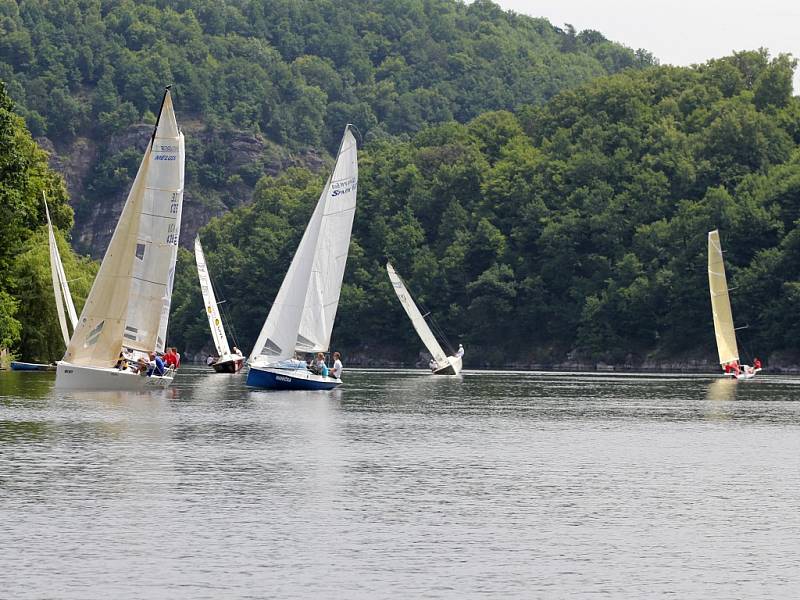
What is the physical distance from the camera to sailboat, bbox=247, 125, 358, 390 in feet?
266

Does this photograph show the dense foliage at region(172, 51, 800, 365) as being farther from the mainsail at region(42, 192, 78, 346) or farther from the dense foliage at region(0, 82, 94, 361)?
the mainsail at region(42, 192, 78, 346)

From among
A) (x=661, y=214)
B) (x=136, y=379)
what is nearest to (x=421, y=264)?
(x=661, y=214)

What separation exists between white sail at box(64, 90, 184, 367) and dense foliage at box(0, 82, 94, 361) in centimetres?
806

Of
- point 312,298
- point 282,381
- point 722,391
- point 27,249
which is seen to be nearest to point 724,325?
point 722,391

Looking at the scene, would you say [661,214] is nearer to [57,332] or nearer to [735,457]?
[57,332]

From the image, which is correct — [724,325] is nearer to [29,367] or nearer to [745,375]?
[745,375]

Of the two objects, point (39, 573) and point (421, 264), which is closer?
point (39, 573)

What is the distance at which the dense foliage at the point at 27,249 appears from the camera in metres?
85.0

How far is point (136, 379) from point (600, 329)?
98375mm

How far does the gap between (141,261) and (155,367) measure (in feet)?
28.0

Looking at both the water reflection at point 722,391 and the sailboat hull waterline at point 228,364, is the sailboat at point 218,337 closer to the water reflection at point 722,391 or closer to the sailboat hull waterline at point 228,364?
the sailboat hull waterline at point 228,364

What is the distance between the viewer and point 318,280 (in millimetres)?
82250

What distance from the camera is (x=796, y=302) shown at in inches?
5896

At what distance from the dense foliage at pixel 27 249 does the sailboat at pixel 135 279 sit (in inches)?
320
